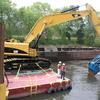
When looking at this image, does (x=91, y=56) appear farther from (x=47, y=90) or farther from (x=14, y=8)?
(x=47, y=90)

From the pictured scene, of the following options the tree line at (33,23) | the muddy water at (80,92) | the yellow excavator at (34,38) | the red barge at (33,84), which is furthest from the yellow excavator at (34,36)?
the tree line at (33,23)

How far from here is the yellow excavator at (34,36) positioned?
2356 centimetres

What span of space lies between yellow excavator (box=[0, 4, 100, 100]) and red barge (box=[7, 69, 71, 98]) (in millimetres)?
1168

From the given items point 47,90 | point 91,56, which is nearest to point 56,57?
point 91,56

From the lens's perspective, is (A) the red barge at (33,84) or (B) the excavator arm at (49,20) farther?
(B) the excavator arm at (49,20)

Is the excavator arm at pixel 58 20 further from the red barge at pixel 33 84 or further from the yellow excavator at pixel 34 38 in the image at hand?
the red barge at pixel 33 84

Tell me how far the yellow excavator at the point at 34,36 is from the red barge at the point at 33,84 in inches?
46.0

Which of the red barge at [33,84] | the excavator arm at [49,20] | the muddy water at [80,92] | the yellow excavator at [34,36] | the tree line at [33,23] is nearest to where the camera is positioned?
the red barge at [33,84]

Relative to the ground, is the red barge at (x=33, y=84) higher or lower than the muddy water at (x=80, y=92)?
higher

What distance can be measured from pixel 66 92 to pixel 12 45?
5.19 meters

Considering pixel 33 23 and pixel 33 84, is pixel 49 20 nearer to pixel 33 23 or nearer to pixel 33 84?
pixel 33 84

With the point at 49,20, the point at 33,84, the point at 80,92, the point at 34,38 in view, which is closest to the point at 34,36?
the point at 34,38

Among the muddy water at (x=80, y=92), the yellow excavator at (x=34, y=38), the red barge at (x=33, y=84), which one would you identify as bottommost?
the muddy water at (x=80, y=92)

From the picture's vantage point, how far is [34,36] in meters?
26.0
